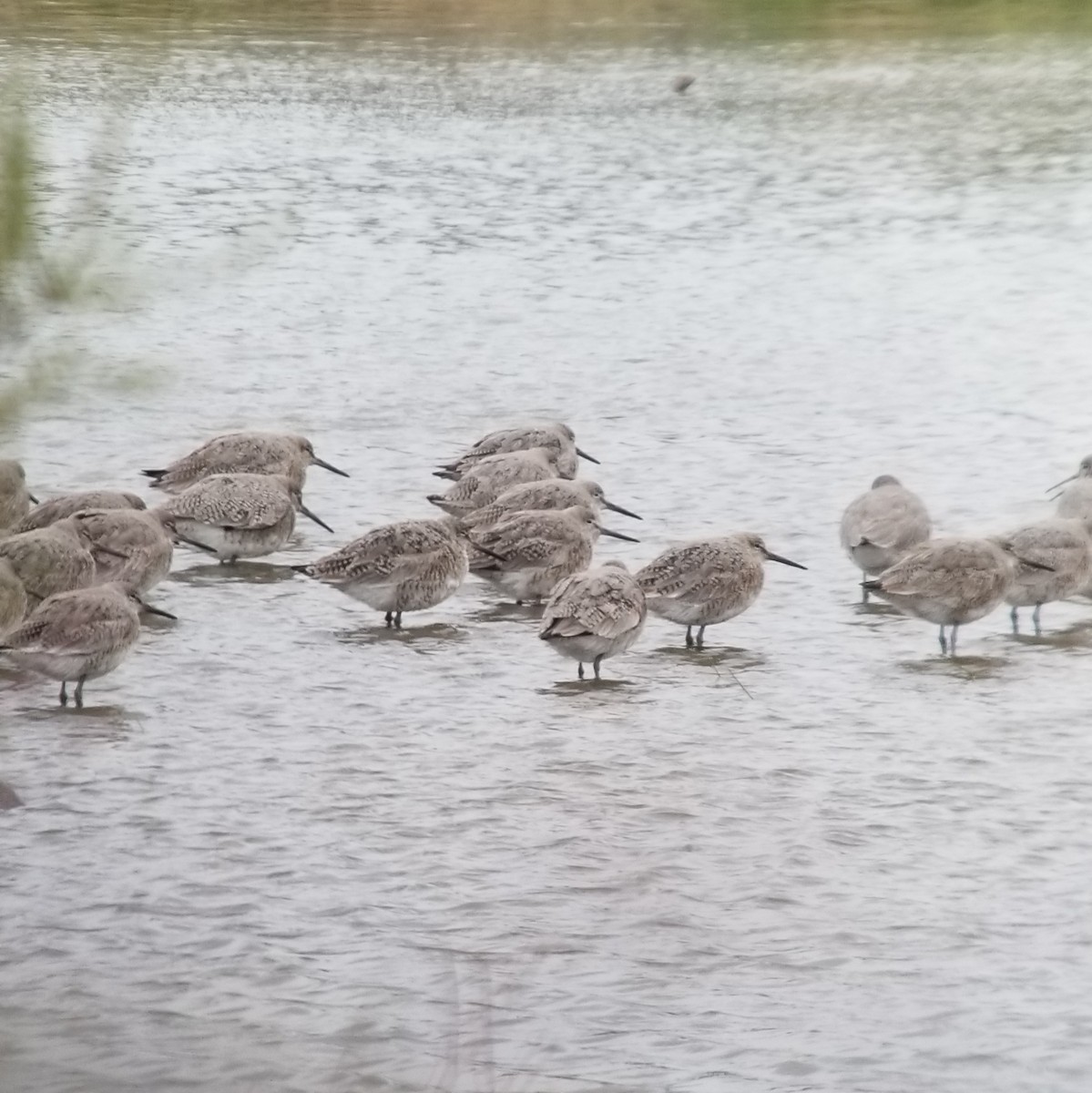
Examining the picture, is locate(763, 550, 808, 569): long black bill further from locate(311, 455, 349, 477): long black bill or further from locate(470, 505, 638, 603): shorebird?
locate(311, 455, 349, 477): long black bill

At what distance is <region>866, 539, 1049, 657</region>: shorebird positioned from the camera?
8539 millimetres

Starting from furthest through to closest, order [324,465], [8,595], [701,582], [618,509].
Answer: [324,465]
[618,509]
[701,582]
[8,595]

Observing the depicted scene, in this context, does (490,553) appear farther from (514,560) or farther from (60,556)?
(60,556)

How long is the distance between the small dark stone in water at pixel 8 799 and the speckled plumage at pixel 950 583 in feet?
11.3

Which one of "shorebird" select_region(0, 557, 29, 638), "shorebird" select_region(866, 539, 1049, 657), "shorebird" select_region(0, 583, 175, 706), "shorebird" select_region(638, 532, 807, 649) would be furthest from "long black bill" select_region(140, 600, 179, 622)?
"shorebird" select_region(0, 557, 29, 638)

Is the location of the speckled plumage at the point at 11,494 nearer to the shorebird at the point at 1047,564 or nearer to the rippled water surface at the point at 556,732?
the rippled water surface at the point at 556,732

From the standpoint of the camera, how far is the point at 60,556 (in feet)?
26.5

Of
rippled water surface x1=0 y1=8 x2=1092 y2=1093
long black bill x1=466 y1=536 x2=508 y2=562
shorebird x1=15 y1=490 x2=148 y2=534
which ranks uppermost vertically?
shorebird x1=15 y1=490 x2=148 y2=534

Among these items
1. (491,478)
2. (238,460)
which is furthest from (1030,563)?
(238,460)

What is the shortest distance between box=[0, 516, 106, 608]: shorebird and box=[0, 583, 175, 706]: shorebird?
93mm

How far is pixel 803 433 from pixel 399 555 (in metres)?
4.03

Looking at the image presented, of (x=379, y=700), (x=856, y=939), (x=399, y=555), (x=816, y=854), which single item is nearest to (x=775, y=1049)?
(x=856, y=939)

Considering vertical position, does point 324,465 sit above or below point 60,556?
below

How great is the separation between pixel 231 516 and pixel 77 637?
2051 millimetres
